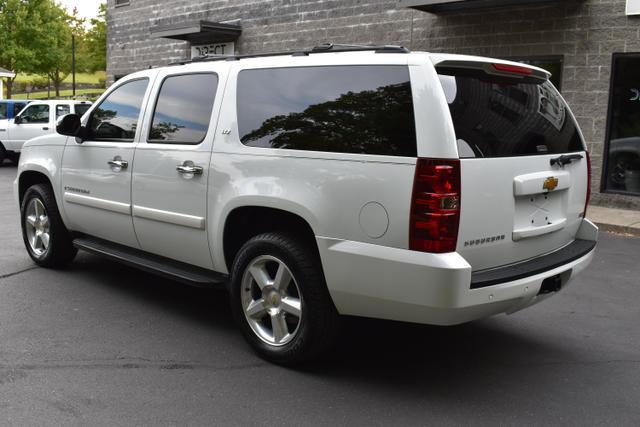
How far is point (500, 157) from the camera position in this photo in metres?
3.66

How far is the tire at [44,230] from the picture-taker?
621 centimetres

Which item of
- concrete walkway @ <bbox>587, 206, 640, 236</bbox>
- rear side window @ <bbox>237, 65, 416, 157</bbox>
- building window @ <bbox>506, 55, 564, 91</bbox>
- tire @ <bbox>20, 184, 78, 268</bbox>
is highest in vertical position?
building window @ <bbox>506, 55, 564, 91</bbox>

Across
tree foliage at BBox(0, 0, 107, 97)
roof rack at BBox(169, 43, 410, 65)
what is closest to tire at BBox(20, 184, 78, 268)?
roof rack at BBox(169, 43, 410, 65)

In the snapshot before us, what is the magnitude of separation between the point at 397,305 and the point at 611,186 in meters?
9.09

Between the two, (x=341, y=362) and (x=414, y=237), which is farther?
(x=341, y=362)

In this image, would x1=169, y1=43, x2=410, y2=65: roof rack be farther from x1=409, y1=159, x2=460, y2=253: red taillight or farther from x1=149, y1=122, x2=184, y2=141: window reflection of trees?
x1=409, y1=159, x2=460, y2=253: red taillight

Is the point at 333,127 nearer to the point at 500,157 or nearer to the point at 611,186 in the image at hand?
the point at 500,157

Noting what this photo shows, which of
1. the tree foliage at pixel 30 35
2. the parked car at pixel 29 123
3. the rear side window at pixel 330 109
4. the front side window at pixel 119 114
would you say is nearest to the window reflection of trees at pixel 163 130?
the front side window at pixel 119 114

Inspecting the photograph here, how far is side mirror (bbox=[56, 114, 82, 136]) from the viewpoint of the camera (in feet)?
18.6

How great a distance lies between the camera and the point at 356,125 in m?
3.72

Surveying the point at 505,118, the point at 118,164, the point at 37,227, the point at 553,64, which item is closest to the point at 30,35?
the point at 553,64

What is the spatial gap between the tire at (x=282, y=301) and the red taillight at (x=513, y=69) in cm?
150

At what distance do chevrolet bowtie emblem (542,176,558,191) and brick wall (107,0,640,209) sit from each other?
26.0 ft

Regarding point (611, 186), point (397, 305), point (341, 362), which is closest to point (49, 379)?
point (341, 362)
